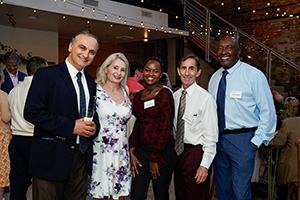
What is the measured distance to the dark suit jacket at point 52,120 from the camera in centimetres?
185

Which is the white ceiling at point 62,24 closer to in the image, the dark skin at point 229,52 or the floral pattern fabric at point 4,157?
the floral pattern fabric at point 4,157

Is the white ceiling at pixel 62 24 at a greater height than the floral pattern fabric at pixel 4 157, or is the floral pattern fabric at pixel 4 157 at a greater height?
the white ceiling at pixel 62 24

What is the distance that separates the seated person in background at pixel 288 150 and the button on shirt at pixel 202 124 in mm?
1331

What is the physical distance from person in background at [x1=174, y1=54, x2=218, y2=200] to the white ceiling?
232 inches

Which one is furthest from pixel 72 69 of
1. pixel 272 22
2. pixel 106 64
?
pixel 272 22

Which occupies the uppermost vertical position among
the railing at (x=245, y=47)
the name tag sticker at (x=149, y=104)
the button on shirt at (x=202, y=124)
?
the railing at (x=245, y=47)

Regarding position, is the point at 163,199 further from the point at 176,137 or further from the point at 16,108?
the point at 16,108

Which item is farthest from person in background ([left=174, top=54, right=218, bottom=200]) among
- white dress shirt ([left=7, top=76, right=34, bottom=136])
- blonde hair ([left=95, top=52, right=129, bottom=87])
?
white dress shirt ([left=7, top=76, right=34, bottom=136])

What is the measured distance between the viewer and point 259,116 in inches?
103

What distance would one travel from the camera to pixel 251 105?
2.61 metres

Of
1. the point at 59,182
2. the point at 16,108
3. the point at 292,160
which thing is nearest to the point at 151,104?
the point at 59,182

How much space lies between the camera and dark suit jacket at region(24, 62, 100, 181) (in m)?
1.85

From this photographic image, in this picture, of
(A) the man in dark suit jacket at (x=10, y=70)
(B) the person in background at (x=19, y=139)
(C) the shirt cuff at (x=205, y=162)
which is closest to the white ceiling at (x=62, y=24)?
(A) the man in dark suit jacket at (x=10, y=70)

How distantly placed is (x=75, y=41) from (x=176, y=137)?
3.80 feet
